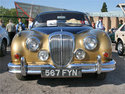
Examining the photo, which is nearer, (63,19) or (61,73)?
(61,73)

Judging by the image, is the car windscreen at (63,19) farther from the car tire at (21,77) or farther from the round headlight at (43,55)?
the car tire at (21,77)

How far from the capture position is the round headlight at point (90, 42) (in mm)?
3262

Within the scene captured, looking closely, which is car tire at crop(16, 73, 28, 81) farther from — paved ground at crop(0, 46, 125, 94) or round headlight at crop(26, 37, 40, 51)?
round headlight at crop(26, 37, 40, 51)

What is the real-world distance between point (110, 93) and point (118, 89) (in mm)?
291

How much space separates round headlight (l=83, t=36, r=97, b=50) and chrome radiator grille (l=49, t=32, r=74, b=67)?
268 millimetres

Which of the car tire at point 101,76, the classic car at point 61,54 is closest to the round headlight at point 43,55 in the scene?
the classic car at point 61,54

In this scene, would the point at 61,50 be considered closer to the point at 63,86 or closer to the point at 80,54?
the point at 80,54

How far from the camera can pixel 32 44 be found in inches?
129

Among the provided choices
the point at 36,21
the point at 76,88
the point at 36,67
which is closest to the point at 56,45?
the point at 36,67

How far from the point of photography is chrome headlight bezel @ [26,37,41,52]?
324cm

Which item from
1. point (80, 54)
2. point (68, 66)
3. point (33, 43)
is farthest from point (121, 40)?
point (33, 43)

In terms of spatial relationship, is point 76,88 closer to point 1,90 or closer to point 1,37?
point 1,90

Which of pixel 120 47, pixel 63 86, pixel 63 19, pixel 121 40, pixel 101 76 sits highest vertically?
pixel 63 19

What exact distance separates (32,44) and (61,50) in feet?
1.83
